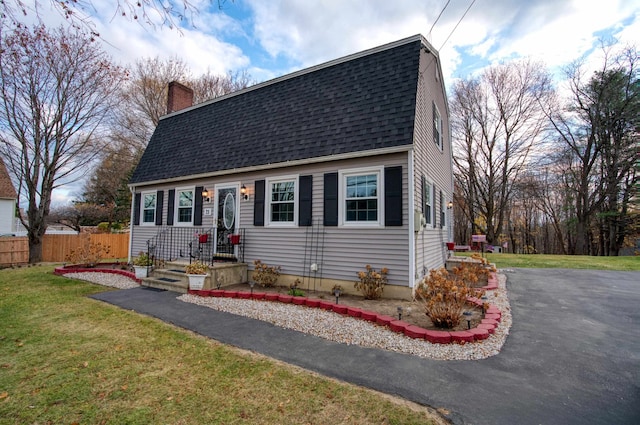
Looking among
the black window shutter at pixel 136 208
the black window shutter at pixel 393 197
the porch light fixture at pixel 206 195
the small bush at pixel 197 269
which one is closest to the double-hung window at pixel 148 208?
the black window shutter at pixel 136 208

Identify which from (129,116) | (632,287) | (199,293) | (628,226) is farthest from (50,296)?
(628,226)

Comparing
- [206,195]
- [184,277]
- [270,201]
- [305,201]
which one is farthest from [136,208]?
[305,201]

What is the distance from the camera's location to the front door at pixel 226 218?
8930mm

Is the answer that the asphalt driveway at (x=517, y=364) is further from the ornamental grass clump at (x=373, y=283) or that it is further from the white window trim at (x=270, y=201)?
the white window trim at (x=270, y=201)

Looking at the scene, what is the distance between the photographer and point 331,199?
7176 millimetres

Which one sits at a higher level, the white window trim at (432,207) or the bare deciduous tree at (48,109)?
the bare deciduous tree at (48,109)

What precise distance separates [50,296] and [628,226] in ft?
91.2

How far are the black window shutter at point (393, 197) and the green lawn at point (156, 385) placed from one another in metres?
3.87

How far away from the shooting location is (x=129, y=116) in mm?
20031

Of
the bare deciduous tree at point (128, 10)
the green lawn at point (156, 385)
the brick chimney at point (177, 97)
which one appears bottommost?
the green lawn at point (156, 385)

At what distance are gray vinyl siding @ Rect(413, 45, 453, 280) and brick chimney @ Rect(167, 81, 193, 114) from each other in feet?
36.6

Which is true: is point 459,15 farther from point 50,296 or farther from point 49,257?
point 49,257

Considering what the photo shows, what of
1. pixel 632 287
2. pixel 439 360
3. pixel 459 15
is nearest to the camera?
pixel 439 360

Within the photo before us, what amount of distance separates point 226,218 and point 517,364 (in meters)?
7.90
